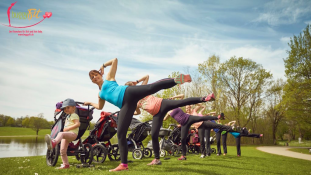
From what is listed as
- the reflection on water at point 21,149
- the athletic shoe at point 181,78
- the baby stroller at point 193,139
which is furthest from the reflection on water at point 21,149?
the athletic shoe at point 181,78

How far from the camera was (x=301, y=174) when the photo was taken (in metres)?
5.72

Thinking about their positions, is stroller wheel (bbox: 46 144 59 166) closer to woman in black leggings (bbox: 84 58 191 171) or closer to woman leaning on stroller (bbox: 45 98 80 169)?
woman leaning on stroller (bbox: 45 98 80 169)

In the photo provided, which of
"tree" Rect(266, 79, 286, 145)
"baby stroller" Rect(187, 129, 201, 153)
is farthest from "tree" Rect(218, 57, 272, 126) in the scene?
"baby stroller" Rect(187, 129, 201, 153)

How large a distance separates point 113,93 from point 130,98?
358mm

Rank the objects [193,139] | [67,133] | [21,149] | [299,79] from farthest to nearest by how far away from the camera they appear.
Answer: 1. [299,79]
2. [21,149]
3. [193,139]
4. [67,133]

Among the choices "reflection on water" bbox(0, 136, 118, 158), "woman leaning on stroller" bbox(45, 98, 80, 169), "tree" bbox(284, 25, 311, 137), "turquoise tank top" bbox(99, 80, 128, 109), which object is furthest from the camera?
"tree" bbox(284, 25, 311, 137)

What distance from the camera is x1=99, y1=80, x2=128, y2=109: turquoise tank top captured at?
4.24m

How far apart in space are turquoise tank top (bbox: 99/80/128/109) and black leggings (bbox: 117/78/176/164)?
8 cm

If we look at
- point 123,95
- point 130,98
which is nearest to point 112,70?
point 123,95

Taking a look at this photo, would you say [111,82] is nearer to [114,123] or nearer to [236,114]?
[114,123]

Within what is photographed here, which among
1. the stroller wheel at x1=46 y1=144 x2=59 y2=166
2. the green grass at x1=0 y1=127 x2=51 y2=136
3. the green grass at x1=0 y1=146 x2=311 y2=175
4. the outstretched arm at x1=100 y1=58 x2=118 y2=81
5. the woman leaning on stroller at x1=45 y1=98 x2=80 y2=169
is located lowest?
the green grass at x1=0 y1=127 x2=51 y2=136

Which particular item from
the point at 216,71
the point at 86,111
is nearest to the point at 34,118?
the point at 216,71

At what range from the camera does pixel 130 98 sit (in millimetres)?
4191

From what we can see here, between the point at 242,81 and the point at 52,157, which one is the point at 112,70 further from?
the point at 242,81
